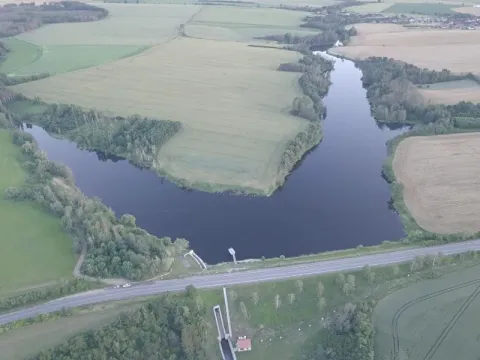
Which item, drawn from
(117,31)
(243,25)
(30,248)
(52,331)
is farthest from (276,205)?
(243,25)

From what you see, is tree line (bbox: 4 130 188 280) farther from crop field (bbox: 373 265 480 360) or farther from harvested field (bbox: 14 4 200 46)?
harvested field (bbox: 14 4 200 46)

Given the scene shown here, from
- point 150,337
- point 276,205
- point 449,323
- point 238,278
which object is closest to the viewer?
point 150,337

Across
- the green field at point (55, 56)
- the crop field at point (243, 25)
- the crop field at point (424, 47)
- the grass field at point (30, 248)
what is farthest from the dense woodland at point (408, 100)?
the green field at point (55, 56)

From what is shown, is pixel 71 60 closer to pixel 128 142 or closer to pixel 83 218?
pixel 128 142

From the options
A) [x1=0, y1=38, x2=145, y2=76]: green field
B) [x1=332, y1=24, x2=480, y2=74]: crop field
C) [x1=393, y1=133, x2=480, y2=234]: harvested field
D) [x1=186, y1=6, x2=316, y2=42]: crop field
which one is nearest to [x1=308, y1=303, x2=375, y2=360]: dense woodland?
[x1=393, y1=133, x2=480, y2=234]: harvested field

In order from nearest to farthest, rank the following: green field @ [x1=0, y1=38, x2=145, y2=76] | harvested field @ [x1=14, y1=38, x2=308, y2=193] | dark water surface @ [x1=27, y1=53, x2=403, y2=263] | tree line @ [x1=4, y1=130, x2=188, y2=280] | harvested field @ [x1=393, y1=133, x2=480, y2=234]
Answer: tree line @ [x1=4, y1=130, x2=188, y2=280] → dark water surface @ [x1=27, y1=53, x2=403, y2=263] → harvested field @ [x1=393, y1=133, x2=480, y2=234] → harvested field @ [x1=14, y1=38, x2=308, y2=193] → green field @ [x1=0, y1=38, x2=145, y2=76]

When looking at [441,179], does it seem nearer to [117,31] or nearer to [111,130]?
[111,130]
